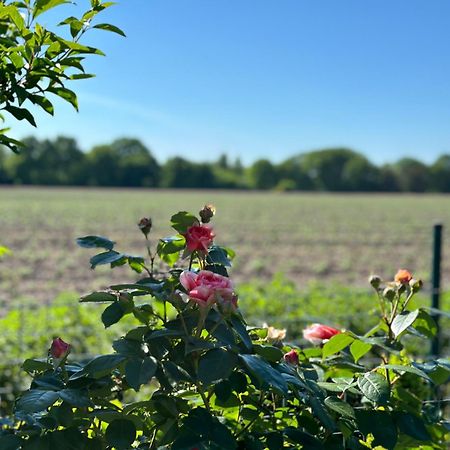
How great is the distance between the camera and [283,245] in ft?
68.1

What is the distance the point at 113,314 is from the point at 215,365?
257 mm

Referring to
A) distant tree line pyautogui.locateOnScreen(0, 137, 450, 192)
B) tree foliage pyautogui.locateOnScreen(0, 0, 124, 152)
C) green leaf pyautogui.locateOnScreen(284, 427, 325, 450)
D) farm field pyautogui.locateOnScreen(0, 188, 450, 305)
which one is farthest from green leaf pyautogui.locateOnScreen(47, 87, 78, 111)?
distant tree line pyautogui.locateOnScreen(0, 137, 450, 192)

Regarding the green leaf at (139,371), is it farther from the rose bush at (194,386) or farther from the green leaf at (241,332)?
the green leaf at (241,332)

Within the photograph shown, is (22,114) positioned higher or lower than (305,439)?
higher

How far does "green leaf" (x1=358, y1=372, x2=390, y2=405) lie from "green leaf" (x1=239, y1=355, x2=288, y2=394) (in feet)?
0.88

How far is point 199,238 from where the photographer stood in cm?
129

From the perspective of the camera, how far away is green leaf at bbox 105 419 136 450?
44.8 inches

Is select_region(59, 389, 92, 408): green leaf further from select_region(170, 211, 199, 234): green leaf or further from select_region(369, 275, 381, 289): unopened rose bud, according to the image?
select_region(369, 275, 381, 289): unopened rose bud

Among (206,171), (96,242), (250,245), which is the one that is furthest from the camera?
(206,171)

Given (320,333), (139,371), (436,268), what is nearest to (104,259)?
(139,371)

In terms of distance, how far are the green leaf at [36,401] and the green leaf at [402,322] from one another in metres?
0.74

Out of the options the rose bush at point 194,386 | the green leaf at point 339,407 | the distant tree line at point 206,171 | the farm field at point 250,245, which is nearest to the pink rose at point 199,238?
the rose bush at point 194,386

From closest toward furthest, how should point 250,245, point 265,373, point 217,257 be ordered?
point 265,373, point 217,257, point 250,245

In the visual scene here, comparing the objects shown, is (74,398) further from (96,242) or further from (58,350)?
(96,242)
